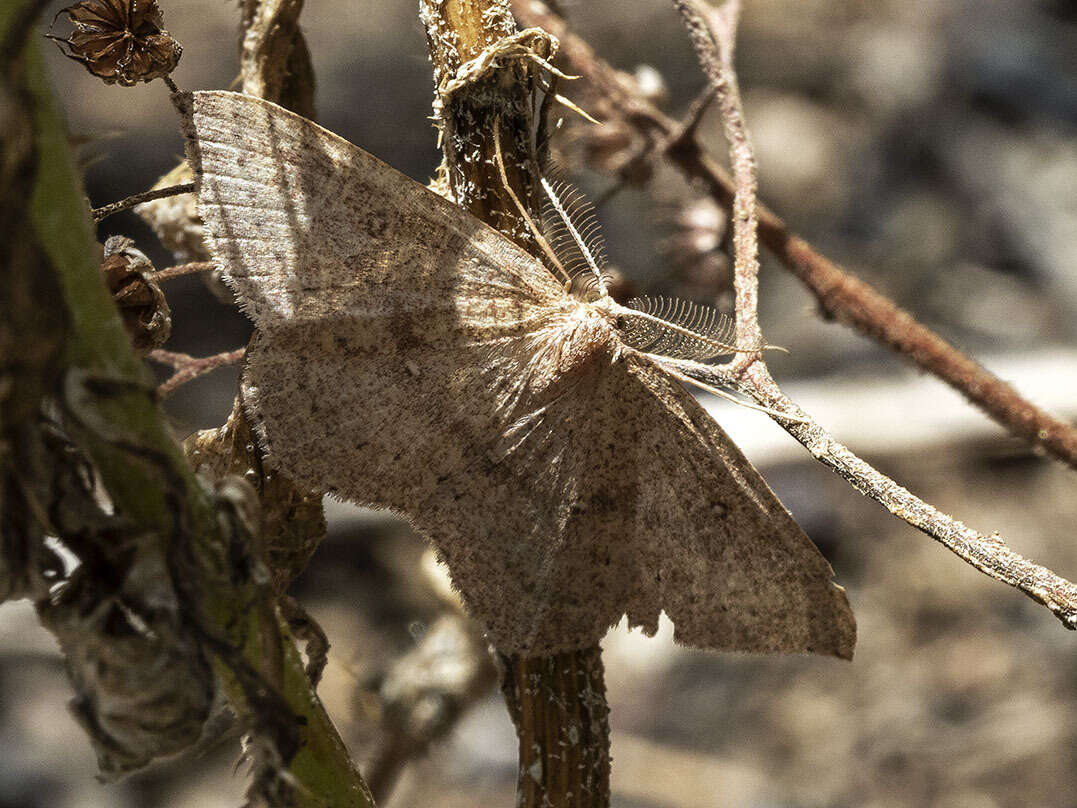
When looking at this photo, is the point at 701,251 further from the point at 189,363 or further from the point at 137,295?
→ the point at 137,295

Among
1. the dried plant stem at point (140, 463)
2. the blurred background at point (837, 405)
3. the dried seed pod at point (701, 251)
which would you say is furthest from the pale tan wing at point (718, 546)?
the blurred background at point (837, 405)

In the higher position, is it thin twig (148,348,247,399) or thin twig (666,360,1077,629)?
thin twig (666,360,1077,629)

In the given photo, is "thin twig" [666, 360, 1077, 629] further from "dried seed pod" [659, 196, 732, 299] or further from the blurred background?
the blurred background

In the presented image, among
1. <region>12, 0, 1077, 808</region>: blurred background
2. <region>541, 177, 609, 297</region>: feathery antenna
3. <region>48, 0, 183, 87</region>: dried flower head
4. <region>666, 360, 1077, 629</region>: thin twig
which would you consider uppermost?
<region>48, 0, 183, 87</region>: dried flower head

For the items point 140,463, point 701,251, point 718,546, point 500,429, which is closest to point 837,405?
point 701,251

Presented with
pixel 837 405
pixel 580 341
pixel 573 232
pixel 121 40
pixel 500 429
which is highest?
pixel 121 40

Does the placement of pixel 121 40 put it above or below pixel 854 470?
above

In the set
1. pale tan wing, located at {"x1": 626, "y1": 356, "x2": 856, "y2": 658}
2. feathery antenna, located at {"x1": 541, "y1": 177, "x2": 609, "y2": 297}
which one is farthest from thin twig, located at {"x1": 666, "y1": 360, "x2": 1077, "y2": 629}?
feathery antenna, located at {"x1": 541, "y1": 177, "x2": 609, "y2": 297}
